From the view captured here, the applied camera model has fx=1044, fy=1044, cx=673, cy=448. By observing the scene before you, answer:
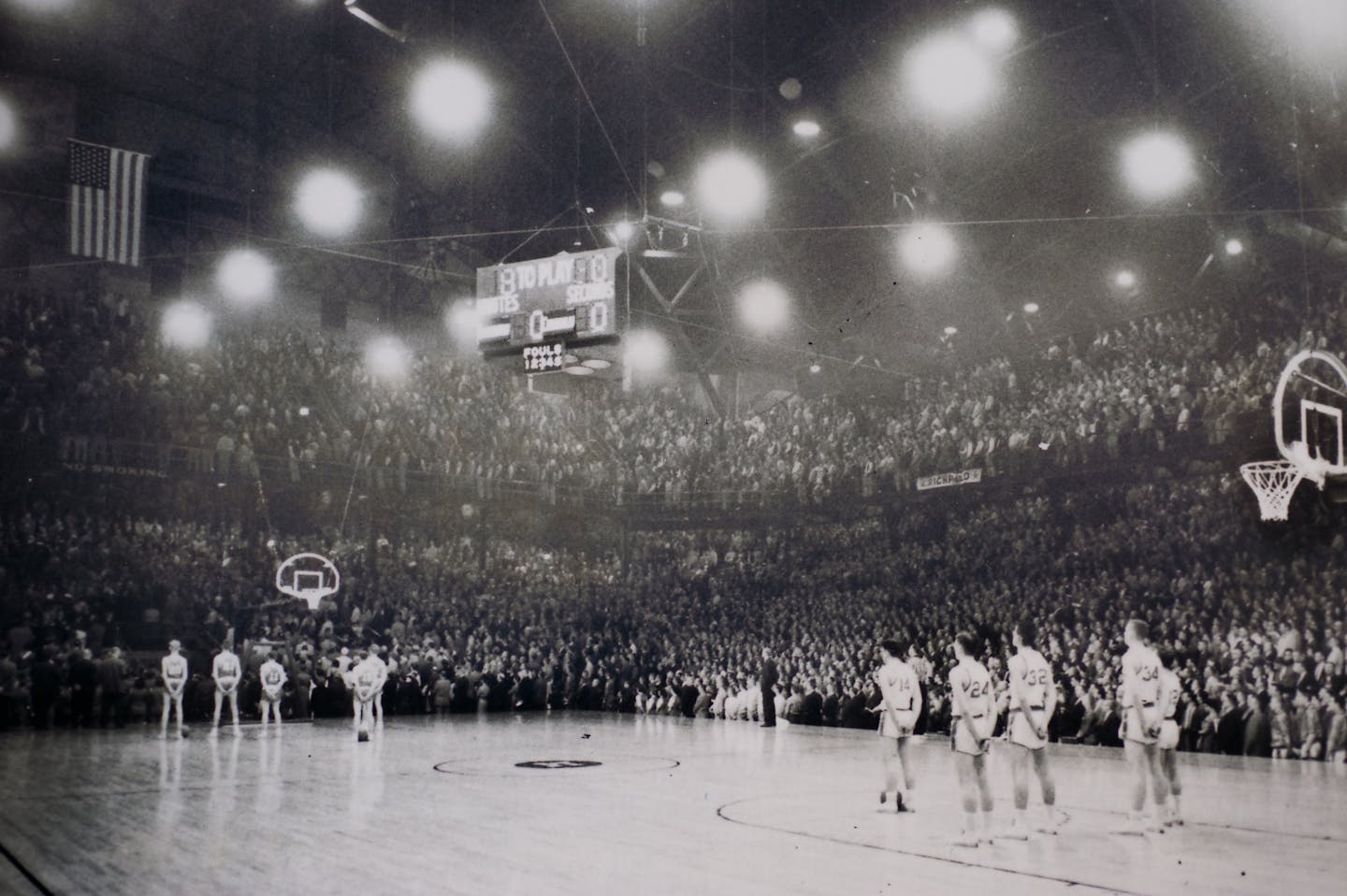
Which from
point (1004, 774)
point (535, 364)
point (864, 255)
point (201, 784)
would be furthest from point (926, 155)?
Result: point (201, 784)

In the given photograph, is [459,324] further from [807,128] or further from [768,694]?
[807,128]

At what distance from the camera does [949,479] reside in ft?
72.6

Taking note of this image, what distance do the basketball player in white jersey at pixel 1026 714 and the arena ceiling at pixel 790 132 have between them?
342 inches

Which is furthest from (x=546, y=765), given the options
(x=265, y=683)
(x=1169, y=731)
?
Answer: (x=1169, y=731)

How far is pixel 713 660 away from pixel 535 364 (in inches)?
462

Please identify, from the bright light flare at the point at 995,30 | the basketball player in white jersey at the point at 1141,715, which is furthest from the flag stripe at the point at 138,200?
the basketball player in white jersey at the point at 1141,715

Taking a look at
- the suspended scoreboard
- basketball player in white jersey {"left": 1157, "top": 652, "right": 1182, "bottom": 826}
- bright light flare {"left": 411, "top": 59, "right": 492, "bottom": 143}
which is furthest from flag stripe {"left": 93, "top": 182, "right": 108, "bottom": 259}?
basketball player in white jersey {"left": 1157, "top": 652, "right": 1182, "bottom": 826}

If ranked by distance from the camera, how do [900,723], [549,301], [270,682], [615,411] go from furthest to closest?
[615,411] → [270,682] → [549,301] → [900,723]

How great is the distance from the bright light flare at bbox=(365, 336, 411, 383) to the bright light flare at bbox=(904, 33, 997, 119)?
55.3 feet

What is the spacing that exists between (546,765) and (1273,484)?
36.7 ft

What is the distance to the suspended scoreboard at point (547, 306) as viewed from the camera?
43.0 ft

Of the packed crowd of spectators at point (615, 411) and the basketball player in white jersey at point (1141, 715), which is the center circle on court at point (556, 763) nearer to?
the basketball player in white jersey at point (1141, 715)

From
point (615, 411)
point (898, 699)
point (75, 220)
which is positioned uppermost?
point (75, 220)

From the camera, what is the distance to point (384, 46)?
2022 centimetres
